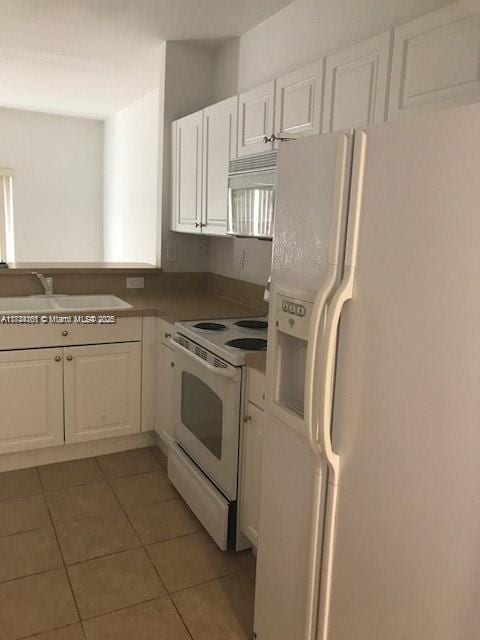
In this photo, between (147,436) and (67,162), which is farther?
(67,162)

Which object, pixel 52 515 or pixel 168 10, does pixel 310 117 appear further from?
pixel 52 515

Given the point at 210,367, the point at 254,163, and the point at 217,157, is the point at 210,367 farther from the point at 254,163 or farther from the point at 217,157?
the point at 217,157

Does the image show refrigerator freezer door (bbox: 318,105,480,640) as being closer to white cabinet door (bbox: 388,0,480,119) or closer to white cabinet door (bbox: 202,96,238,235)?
white cabinet door (bbox: 388,0,480,119)

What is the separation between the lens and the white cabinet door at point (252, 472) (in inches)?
80.5

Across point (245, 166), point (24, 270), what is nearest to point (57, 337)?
point (24, 270)

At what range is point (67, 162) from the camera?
6391 mm

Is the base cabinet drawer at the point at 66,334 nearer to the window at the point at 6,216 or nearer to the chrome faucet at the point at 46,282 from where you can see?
the chrome faucet at the point at 46,282

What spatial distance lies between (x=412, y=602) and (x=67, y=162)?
6.35 metres

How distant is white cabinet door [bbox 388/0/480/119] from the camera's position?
5.14 ft

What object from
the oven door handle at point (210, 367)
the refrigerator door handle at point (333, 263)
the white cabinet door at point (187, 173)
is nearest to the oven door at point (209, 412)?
the oven door handle at point (210, 367)

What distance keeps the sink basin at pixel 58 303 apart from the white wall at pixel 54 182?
11.1ft

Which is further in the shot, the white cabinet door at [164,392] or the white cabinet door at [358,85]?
the white cabinet door at [164,392]

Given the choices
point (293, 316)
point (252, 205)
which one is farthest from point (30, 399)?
point (293, 316)

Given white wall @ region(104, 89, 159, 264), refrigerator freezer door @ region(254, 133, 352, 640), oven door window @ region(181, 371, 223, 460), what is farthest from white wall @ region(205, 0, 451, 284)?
white wall @ region(104, 89, 159, 264)
